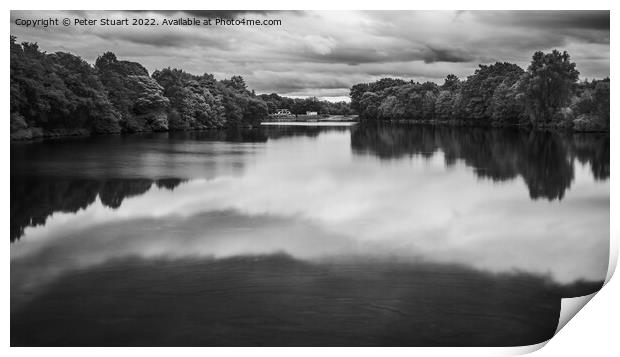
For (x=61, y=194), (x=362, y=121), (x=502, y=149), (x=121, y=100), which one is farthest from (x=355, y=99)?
(x=121, y=100)

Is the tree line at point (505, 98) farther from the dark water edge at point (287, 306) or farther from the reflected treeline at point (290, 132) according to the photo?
the reflected treeline at point (290, 132)

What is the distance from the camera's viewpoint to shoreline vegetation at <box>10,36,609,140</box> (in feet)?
29.4

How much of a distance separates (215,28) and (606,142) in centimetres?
481

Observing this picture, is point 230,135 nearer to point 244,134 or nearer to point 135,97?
point 244,134

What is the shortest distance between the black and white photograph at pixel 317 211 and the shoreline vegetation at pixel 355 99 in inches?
3.3

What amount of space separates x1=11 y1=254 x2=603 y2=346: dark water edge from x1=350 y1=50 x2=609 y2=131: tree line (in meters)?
2.73

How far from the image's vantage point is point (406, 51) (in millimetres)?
8398

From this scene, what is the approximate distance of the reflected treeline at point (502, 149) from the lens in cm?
1336

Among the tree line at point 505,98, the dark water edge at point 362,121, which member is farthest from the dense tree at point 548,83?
the dark water edge at point 362,121

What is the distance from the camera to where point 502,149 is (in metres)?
21.3

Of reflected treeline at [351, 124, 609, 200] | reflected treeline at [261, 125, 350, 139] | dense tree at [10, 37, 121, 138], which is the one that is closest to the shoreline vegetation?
dense tree at [10, 37, 121, 138]

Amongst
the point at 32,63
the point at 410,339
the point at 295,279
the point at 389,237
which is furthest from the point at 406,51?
the point at 32,63

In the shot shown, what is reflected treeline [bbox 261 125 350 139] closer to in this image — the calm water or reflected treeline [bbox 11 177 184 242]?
the calm water

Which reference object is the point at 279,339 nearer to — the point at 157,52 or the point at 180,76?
the point at 157,52
